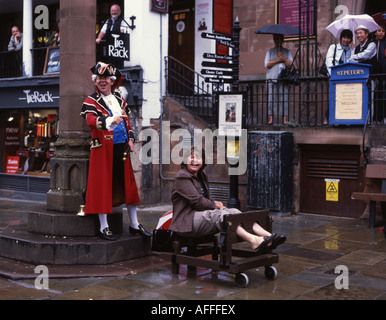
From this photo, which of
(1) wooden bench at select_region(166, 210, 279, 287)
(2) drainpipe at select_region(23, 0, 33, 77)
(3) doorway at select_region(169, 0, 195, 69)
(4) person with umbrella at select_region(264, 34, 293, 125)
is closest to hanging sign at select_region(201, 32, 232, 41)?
(4) person with umbrella at select_region(264, 34, 293, 125)

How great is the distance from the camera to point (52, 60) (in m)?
14.7

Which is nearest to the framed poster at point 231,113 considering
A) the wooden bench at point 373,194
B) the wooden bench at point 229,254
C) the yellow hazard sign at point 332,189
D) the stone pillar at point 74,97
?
the yellow hazard sign at point 332,189

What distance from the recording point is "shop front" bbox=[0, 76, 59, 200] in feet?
48.1

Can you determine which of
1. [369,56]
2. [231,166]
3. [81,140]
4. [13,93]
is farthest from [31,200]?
[369,56]

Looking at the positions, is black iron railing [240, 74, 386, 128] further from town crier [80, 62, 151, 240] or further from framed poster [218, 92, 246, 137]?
town crier [80, 62, 151, 240]

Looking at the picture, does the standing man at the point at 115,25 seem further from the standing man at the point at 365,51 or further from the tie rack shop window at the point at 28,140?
the standing man at the point at 365,51

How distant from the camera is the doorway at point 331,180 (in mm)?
10883

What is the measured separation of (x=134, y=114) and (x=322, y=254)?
21.2ft

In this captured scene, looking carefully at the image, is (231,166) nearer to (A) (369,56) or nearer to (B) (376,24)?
(A) (369,56)

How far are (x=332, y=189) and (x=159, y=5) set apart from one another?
591 centimetres

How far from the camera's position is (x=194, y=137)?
1266 centimetres

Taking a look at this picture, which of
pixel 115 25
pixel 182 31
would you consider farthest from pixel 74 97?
pixel 182 31

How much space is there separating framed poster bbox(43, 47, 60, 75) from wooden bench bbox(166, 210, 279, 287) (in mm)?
9218

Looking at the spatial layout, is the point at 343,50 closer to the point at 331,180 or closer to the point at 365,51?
the point at 365,51
